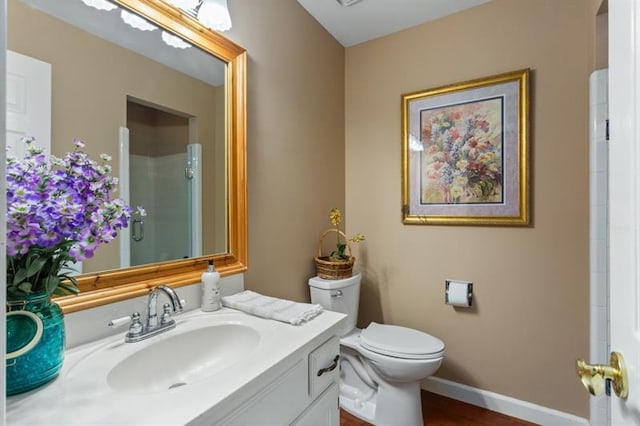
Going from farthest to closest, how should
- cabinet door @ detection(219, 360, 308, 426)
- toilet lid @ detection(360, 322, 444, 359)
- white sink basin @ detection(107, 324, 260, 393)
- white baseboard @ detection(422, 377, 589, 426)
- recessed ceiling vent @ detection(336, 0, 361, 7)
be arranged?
recessed ceiling vent @ detection(336, 0, 361, 7)
white baseboard @ detection(422, 377, 589, 426)
toilet lid @ detection(360, 322, 444, 359)
white sink basin @ detection(107, 324, 260, 393)
cabinet door @ detection(219, 360, 308, 426)

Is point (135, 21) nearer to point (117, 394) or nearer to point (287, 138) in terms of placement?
point (287, 138)

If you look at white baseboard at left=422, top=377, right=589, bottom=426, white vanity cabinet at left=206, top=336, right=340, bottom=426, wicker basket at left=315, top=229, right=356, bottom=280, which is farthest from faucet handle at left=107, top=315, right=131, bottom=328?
white baseboard at left=422, top=377, right=589, bottom=426

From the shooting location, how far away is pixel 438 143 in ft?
6.68

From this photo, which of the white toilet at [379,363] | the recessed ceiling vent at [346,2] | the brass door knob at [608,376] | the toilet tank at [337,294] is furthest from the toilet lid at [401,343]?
the recessed ceiling vent at [346,2]

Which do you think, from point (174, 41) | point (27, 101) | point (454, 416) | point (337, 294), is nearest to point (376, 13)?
point (174, 41)

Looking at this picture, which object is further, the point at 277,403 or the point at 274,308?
the point at 274,308

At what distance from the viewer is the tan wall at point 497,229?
5.53 ft

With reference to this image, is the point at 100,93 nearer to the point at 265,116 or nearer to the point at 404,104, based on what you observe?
the point at 265,116

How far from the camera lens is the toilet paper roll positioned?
191cm

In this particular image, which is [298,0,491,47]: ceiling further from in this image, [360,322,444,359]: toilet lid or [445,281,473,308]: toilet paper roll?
[360,322,444,359]: toilet lid

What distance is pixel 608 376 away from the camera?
1.87 feet

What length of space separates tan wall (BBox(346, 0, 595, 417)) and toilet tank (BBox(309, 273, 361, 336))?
36 centimetres

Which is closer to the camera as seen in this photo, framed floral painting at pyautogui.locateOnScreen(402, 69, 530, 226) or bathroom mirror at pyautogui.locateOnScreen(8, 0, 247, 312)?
bathroom mirror at pyautogui.locateOnScreen(8, 0, 247, 312)

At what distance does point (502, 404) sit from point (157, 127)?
7.52 feet
